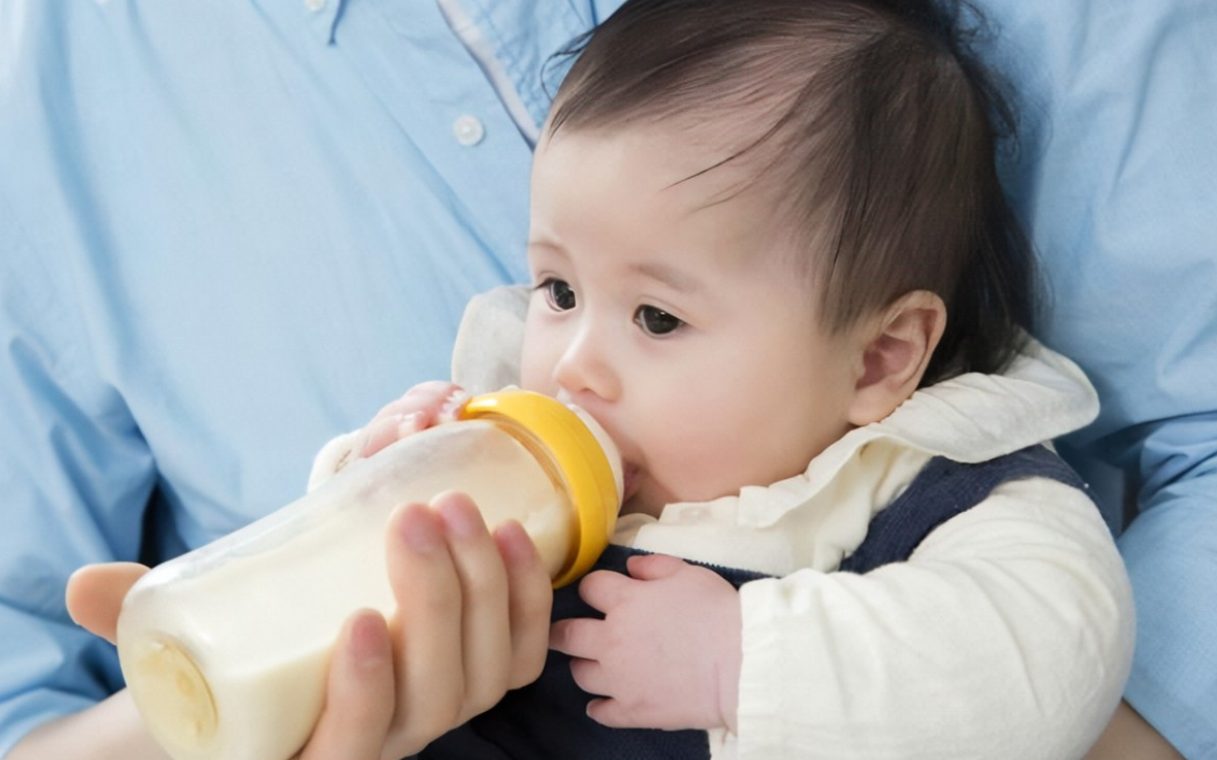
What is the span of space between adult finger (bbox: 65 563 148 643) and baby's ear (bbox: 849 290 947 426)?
540 mm

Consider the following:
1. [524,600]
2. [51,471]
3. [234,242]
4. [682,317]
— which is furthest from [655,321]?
[51,471]

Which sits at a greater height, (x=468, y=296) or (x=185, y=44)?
(x=185, y=44)

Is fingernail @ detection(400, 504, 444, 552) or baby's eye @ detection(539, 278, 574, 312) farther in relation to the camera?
baby's eye @ detection(539, 278, 574, 312)

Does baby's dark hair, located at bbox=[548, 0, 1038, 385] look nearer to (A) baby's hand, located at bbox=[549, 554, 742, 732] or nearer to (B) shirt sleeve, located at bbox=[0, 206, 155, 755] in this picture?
(A) baby's hand, located at bbox=[549, 554, 742, 732]

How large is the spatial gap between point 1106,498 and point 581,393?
63 cm

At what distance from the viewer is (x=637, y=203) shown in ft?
3.06

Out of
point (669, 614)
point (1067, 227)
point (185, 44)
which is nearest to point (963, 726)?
point (669, 614)

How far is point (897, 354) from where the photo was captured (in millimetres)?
1020

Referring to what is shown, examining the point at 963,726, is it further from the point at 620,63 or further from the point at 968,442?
the point at 620,63

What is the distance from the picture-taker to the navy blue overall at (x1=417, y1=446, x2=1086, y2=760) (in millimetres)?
920

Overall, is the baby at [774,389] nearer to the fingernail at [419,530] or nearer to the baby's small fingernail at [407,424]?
the baby's small fingernail at [407,424]

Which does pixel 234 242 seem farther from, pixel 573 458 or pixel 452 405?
pixel 573 458

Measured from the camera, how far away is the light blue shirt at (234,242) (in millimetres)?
1212

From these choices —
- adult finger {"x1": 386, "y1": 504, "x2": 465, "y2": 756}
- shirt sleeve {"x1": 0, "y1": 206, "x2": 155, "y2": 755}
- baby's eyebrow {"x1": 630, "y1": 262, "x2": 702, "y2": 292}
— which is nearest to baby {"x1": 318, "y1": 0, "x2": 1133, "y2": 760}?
baby's eyebrow {"x1": 630, "y1": 262, "x2": 702, "y2": 292}
